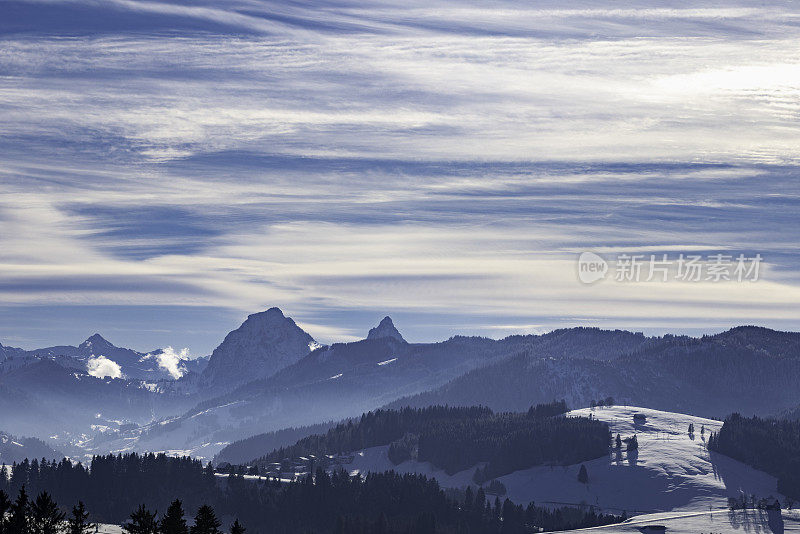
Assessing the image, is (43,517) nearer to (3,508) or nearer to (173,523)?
(3,508)

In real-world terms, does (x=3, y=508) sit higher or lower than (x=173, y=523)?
higher

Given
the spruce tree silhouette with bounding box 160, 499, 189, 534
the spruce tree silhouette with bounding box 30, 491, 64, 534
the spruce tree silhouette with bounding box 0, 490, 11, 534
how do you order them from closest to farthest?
1. the spruce tree silhouette with bounding box 160, 499, 189, 534
2. the spruce tree silhouette with bounding box 0, 490, 11, 534
3. the spruce tree silhouette with bounding box 30, 491, 64, 534

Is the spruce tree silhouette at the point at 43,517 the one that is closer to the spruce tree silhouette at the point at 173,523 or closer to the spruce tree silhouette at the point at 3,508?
the spruce tree silhouette at the point at 3,508

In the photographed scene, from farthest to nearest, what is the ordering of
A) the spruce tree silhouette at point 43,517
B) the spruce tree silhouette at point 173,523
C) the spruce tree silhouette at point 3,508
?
1. the spruce tree silhouette at point 43,517
2. the spruce tree silhouette at point 3,508
3. the spruce tree silhouette at point 173,523

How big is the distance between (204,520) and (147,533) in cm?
1891

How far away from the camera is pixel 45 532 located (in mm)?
162250

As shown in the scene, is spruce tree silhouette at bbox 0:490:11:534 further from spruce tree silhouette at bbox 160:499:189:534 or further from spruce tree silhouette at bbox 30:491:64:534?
spruce tree silhouette at bbox 160:499:189:534

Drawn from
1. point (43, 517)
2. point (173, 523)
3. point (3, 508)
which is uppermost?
point (3, 508)

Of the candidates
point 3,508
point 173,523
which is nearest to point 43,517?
point 3,508

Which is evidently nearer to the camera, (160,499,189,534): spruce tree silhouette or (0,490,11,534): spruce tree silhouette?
(160,499,189,534): spruce tree silhouette

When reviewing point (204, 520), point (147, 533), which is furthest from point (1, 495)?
point (204, 520)

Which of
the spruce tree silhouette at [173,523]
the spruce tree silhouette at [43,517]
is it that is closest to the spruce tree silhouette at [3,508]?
the spruce tree silhouette at [43,517]

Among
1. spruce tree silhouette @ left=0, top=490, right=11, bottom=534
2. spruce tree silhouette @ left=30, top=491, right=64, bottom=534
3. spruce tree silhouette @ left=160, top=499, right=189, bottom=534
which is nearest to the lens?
spruce tree silhouette @ left=160, top=499, right=189, bottom=534

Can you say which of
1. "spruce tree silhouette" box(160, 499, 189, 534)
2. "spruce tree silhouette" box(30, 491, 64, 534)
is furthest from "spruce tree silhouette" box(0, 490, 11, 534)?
"spruce tree silhouette" box(160, 499, 189, 534)
